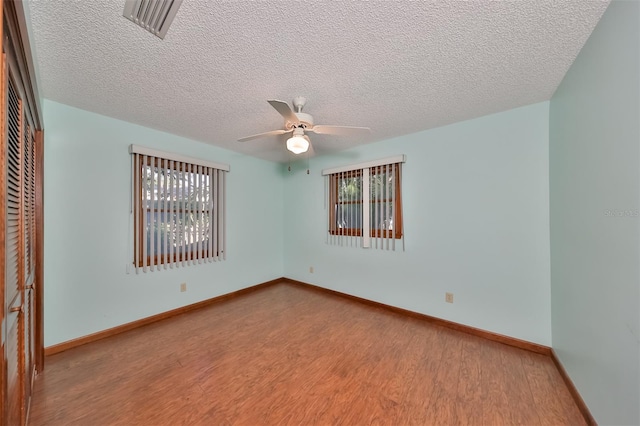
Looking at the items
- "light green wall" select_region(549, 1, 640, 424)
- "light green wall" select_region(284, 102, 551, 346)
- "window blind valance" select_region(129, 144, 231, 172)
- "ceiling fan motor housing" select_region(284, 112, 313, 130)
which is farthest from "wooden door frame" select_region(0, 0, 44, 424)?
"light green wall" select_region(284, 102, 551, 346)

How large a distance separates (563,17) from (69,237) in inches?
162

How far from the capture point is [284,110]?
69.1 inches

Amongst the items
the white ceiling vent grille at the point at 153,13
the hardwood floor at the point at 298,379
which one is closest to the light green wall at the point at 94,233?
the hardwood floor at the point at 298,379

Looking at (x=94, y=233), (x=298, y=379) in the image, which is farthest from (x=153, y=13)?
(x=298, y=379)

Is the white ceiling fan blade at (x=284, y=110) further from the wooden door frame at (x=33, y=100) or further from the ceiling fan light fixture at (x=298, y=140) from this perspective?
the wooden door frame at (x=33, y=100)

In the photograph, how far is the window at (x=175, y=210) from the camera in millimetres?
2758

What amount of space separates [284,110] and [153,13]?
0.85m

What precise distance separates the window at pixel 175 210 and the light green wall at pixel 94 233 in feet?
0.39

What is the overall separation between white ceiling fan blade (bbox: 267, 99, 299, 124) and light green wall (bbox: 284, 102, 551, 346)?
1.77 metres

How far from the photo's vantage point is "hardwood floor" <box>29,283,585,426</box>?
153cm

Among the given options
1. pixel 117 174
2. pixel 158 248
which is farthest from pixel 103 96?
pixel 158 248

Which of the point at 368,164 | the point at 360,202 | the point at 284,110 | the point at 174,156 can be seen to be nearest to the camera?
the point at 284,110

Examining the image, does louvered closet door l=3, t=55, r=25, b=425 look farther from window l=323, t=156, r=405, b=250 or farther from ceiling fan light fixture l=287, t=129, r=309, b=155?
window l=323, t=156, r=405, b=250

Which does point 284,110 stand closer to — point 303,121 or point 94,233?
point 303,121
